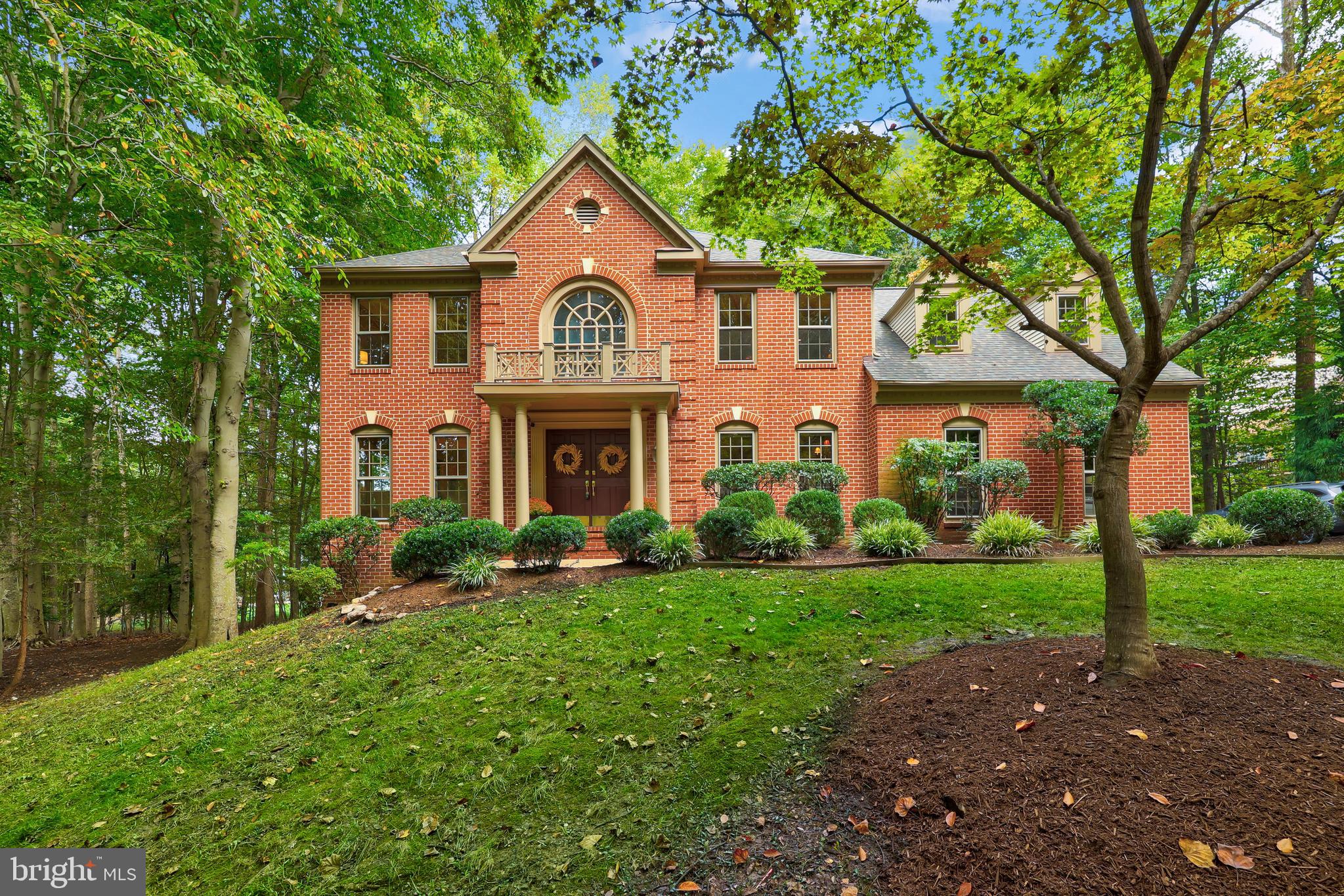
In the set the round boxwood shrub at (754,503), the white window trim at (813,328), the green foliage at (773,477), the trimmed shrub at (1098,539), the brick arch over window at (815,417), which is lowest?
the trimmed shrub at (1098,539)

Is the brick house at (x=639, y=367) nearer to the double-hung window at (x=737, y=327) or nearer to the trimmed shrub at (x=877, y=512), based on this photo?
the double-hung window at (x=737, y=327)

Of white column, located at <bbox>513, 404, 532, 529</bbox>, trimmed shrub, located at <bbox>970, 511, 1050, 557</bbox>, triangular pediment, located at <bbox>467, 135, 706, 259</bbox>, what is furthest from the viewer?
triangular pediment, located at <bbox>467, 135, 706, 259</bbox>

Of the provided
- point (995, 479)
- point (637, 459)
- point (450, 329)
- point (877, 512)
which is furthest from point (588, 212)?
point (995, 479)

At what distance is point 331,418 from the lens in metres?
13.1

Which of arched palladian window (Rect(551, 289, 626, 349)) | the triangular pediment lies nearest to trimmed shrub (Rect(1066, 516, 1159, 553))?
the triangular pediment

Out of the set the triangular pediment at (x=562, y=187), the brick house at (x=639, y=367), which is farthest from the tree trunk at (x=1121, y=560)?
the triangular pediment at (x=562, y=187)

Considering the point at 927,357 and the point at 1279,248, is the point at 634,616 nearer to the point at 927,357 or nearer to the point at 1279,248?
the point at 1279,248

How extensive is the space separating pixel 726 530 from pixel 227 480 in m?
9.03

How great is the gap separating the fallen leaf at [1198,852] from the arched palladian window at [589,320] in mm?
12012

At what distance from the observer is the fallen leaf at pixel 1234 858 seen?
212 cm

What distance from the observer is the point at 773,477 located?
12.0 m

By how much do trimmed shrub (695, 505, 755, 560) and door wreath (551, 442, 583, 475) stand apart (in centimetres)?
581

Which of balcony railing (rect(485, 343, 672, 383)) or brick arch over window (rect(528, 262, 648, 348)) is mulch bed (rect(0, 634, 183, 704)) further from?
brick arch over window (rect(528, 262, 648, 348))

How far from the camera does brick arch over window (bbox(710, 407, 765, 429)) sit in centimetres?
1327
